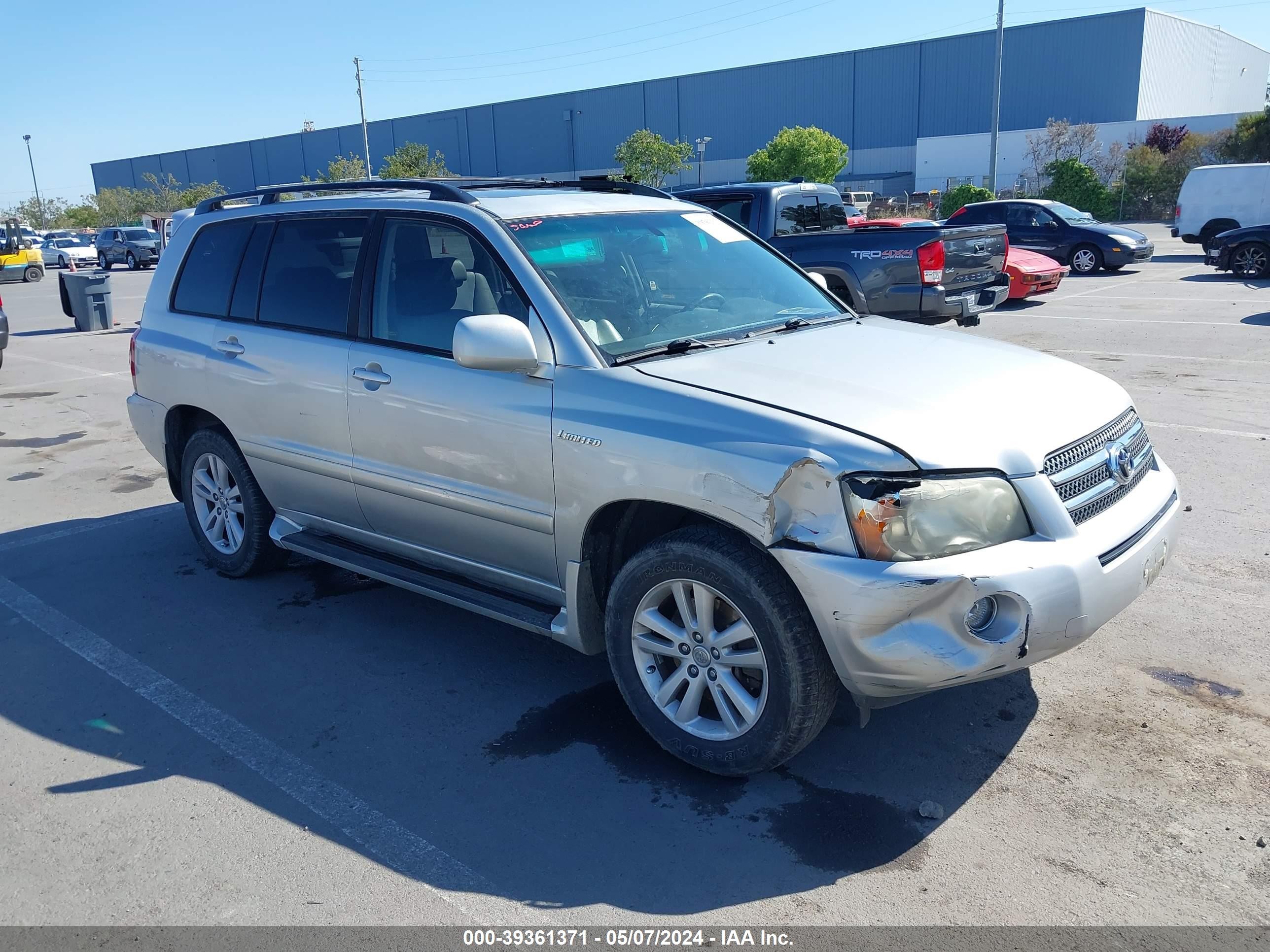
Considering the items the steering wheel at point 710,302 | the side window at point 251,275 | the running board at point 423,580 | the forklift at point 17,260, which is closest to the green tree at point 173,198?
the forklift at point 17,260

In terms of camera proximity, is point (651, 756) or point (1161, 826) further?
point (651, 756)

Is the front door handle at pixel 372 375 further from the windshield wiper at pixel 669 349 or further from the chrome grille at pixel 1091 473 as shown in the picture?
the chrome grille at pixel 1091 473

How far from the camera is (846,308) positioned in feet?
16.0

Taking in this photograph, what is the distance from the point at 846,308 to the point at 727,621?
2.01 meters

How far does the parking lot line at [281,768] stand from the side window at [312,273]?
5.66 feet

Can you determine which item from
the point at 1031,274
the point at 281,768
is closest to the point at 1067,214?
the point at 1031,274

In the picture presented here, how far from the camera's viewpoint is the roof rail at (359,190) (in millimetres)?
4445

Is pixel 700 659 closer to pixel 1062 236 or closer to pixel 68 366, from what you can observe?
pixel 68 366

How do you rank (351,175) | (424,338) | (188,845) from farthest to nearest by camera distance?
(351,175), (424,338), (188,845)

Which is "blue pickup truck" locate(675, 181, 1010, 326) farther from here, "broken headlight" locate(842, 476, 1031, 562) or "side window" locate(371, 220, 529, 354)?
"broken headlight" locate(842, 476, 1031, 562)

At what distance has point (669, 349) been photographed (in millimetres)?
3883

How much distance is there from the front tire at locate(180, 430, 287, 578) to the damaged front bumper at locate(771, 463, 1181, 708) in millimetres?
3264

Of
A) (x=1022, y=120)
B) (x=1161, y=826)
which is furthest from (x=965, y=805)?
(x=1022, y=120)

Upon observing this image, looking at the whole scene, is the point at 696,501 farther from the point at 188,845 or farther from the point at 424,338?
the point at 188,845
